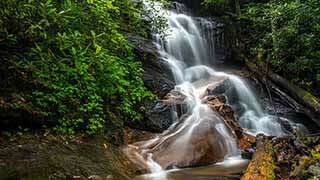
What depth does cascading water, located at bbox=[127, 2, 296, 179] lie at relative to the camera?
6684 mm

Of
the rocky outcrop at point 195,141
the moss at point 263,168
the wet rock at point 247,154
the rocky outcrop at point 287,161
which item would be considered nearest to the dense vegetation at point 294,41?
the rocky outcrop at point 195,141

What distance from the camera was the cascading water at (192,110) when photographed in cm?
668

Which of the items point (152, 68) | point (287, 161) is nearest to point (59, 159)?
point (287, 161)

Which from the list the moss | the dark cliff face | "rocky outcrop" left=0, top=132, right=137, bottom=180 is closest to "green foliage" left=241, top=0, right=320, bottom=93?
the moss

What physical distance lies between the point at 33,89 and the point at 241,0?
12.8 metres

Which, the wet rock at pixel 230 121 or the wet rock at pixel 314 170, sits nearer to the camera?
the wet rock at pixel 314 170

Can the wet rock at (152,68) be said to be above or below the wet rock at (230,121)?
above

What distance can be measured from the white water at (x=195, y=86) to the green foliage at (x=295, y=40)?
5.30 feet

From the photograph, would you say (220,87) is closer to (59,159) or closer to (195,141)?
(195,141)

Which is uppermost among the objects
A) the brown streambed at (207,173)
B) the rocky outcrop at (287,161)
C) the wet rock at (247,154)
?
the rocky outcrop at (287,161)

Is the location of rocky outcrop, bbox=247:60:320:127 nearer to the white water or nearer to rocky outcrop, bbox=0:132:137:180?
the white water

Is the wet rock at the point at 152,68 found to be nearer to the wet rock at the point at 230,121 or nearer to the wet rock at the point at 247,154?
the wet rock at the point at 230,121

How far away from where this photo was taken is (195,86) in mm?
11016

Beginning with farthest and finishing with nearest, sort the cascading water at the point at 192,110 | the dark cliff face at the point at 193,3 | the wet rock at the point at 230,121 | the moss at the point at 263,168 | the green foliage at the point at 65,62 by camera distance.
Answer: the dark cliff face at the point at 193,3 < the wet rock at the point at 230,121 < the cascading water at the point at 192,110 < the green foliage at the point at 65,62 < the moss at the point at 263,168
